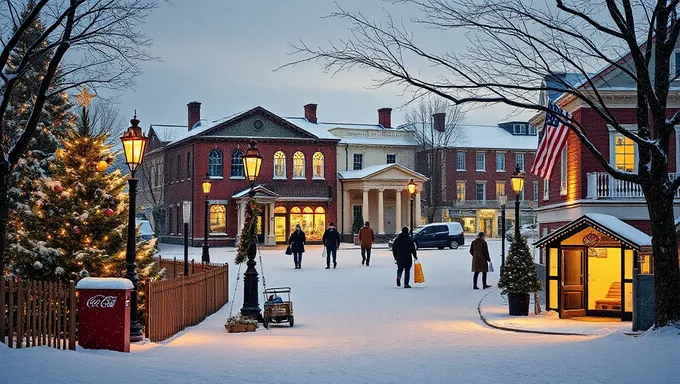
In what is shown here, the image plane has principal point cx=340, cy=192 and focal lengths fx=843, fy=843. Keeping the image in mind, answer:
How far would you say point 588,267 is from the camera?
18.7 m

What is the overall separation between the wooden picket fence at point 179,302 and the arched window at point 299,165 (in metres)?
41.0

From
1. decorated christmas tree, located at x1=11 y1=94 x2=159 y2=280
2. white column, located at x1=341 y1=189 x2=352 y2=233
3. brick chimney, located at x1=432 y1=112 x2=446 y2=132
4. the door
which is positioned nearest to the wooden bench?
the door

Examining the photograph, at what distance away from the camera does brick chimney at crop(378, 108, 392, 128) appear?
245ft

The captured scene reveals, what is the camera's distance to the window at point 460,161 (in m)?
74.2

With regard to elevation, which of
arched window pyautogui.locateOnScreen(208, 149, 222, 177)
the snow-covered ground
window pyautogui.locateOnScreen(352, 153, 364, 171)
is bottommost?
the snow-covered ground

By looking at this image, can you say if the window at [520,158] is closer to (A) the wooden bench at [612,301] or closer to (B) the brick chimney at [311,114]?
(B) the brick chimney at [311,114]

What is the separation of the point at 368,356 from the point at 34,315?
4761 mm

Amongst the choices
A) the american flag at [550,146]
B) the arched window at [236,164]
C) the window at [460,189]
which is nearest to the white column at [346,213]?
the arched window at [236,164]

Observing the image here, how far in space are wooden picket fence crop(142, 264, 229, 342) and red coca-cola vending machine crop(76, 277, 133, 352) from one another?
5.09 feet

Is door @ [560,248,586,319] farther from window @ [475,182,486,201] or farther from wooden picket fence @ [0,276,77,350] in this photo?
window @ [475,182,486,201]

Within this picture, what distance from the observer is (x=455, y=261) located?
37.9 m

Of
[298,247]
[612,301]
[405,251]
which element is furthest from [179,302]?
[298,247]

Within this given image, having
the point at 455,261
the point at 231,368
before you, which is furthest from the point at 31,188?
the point at 455,261

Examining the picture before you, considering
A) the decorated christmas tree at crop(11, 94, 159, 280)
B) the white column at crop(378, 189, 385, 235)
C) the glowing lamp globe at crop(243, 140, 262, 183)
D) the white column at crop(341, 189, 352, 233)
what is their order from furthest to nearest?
the white column at crop(341, 189, 352, 233) → the white column at crop(378, 189, 385, 235) → the glowing lamp globe at crop(243, 140, 262, 183) → the decorated christmas tree at crop(11, 94, 159, 280)
